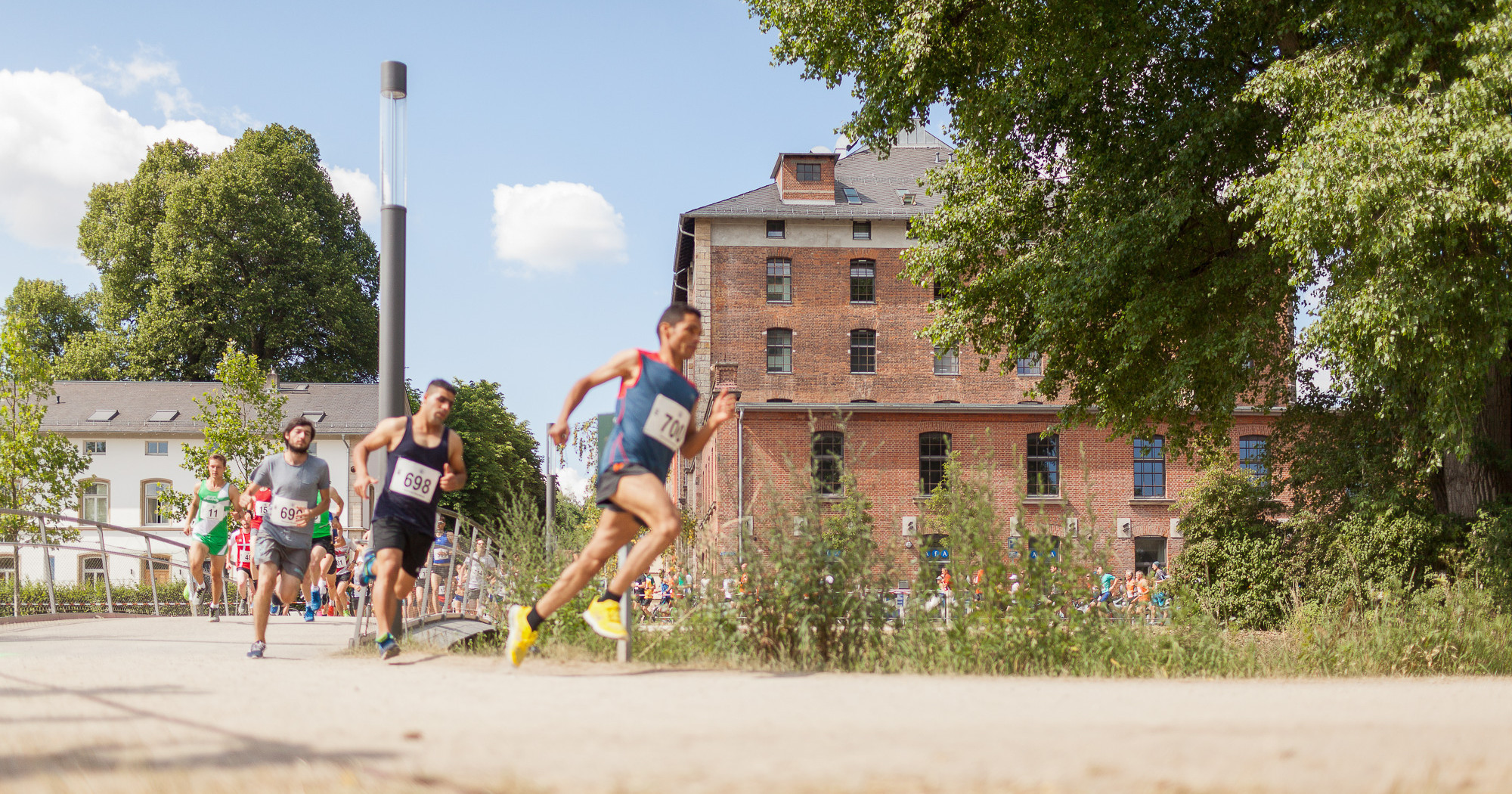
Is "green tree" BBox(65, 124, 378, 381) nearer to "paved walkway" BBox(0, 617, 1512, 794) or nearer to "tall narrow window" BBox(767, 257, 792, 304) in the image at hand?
"tall narrow window" BBox(767, 257, 792, 304)

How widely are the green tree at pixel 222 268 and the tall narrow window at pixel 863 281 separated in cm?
2321

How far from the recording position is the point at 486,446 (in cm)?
5866

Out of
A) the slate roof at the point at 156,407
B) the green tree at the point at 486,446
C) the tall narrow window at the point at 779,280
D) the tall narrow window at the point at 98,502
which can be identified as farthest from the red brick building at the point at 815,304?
the tall narrow window at the point at 98,502

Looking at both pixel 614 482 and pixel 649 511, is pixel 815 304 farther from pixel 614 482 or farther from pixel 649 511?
pixel 649 511

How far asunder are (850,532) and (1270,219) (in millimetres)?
7270

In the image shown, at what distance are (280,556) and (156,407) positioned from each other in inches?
2048

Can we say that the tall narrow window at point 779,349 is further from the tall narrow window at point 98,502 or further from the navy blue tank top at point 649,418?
the navy blue tank top at point 649,418

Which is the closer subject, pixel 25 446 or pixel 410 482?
pixel 410 482

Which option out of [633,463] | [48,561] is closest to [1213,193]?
[633,463]

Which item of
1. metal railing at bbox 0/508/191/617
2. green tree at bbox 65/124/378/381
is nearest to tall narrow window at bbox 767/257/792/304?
green tree at bbox 65/124/378/381

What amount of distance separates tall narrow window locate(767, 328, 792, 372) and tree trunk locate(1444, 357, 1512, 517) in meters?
34.9

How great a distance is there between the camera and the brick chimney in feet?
162

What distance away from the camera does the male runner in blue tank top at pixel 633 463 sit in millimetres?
6172

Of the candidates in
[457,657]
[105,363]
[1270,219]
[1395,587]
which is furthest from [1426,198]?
[105,363]
